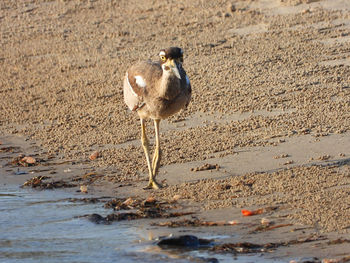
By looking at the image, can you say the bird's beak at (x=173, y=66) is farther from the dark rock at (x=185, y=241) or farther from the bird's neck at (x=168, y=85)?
the dark rock at (x=185, y=241)

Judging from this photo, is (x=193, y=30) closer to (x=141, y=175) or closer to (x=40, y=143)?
(x=40, y=143)

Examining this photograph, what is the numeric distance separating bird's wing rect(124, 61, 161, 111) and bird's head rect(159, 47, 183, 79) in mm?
326

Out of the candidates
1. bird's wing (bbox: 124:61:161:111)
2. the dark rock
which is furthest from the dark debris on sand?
the dark rock

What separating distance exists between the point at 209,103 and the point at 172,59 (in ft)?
8.16

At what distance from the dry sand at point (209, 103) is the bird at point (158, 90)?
641mm

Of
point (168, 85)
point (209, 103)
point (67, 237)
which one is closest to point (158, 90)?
point (168, 85)

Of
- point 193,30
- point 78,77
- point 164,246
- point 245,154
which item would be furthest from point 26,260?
point 193,30

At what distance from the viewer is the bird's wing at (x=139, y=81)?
7.88m

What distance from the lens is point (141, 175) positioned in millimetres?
8289

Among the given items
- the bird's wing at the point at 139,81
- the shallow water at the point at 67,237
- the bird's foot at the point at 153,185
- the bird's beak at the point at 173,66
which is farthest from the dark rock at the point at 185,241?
the bird's wing at the point at 139,81

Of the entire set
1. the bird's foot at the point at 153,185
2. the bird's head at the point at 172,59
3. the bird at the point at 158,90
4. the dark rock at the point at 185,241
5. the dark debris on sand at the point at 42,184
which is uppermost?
the bird's head at the point at 172,59

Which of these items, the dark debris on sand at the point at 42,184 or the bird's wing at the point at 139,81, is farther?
the dark debris on sand at the point at 42,184

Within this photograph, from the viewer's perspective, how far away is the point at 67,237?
6.51 meters

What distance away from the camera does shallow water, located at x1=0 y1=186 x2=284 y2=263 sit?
19.4ft
